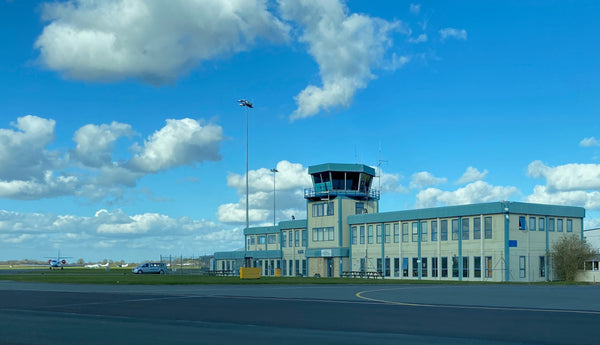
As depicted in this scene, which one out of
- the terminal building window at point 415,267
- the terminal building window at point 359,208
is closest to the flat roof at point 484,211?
the terminal building window at point 415,267

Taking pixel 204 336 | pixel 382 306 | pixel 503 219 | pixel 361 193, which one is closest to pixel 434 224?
pixel 503 219

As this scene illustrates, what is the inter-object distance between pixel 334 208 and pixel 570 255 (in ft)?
88.8

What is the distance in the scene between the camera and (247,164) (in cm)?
7425

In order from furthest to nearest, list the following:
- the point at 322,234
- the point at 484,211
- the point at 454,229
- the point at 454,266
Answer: the point at 322,234
the point at 454,229
the point at 454,266
the point at 484,211

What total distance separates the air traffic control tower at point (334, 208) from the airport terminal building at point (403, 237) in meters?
0.12

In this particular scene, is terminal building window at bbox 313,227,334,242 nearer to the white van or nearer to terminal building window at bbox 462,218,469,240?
terminal building window at bbox 462,218,469,240

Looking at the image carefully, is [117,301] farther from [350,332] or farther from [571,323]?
[571,323]

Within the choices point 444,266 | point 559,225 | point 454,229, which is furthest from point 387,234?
point 559,225

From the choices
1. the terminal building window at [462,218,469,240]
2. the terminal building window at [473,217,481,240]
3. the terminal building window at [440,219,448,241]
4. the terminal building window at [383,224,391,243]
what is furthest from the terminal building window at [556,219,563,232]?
the terminal building window at [383,224,391,243]

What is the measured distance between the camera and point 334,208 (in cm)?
7519

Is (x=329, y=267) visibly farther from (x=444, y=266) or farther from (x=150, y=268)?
(x=150, y=268)

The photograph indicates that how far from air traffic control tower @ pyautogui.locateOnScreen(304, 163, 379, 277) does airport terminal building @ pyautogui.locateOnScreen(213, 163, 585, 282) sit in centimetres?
12

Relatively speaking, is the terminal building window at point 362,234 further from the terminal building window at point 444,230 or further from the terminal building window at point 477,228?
the terminal building window at point 477,228

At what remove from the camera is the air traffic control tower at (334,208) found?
74375 mm
